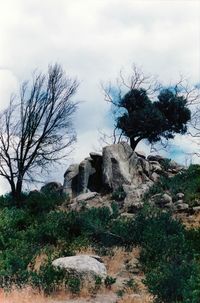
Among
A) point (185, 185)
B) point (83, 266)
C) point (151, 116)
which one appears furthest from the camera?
point (151, 116)

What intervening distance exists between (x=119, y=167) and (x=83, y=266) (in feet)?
50.4

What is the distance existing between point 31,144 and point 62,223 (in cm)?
1067

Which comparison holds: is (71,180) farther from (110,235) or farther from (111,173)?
(110,235)

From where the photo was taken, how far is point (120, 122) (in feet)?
115

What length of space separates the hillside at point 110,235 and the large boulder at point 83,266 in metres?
0.04

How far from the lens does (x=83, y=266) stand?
1338cm

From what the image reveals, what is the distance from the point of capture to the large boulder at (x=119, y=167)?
28.1 meters

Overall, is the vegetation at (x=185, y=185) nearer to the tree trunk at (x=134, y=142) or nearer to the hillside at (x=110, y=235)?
the hillside at (x=110, y=235)

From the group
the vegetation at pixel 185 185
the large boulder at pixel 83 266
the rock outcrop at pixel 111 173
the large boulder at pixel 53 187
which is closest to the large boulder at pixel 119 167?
the rock outcrop at pixel 111 173

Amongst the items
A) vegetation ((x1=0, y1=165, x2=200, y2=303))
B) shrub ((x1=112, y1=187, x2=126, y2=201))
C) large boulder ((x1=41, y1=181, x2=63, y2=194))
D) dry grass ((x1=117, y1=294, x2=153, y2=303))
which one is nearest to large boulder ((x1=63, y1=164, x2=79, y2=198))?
large boulder ((x1=41, y1=181, x2=63, y2=194))

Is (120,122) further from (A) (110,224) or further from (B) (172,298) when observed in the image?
(B) (172,298)

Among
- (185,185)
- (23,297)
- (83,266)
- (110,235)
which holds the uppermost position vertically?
(185,185)

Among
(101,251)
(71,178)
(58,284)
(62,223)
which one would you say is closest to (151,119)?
(71,178)

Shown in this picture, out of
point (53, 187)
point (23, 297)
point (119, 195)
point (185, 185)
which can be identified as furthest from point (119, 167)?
point (23, 297)
